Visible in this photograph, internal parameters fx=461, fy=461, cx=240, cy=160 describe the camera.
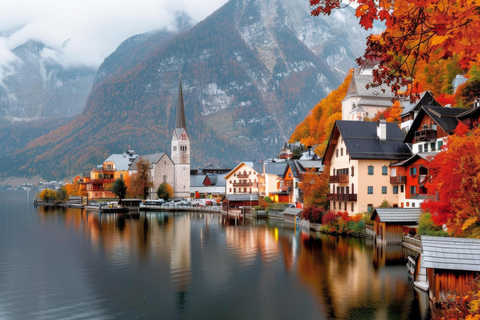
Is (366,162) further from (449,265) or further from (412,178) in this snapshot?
(449,265)

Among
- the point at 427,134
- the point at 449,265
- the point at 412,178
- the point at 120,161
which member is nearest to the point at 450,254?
the point at 449,265

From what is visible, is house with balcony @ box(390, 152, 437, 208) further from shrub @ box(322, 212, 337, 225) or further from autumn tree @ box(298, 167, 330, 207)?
autumn tree @ box(298, 167, 330, 207)

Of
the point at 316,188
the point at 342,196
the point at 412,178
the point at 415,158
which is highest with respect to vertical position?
the point at 415,158

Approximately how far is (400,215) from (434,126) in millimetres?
11832

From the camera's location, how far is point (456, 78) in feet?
255

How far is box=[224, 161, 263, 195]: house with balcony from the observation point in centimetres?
11569

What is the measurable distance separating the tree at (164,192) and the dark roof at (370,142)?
279 feet

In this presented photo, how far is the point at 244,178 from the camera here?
384 ft

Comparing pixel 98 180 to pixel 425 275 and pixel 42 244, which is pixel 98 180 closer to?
pixel 42 244

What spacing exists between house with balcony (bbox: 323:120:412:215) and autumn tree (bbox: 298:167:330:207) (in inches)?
201

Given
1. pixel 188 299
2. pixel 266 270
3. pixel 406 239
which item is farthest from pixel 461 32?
pixel 406 239

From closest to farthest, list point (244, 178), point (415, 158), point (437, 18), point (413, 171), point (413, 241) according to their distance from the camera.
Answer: point (437, 18) < point (413, 241) < point (415, 158) < point (413, 171) < point (244, 178)

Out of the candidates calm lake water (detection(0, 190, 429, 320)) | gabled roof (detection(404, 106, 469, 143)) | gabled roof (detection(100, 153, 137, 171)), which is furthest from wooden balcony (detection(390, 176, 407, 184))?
gabled roof (detection(100, 153, 137, 171))

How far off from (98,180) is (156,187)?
63.4 feet
